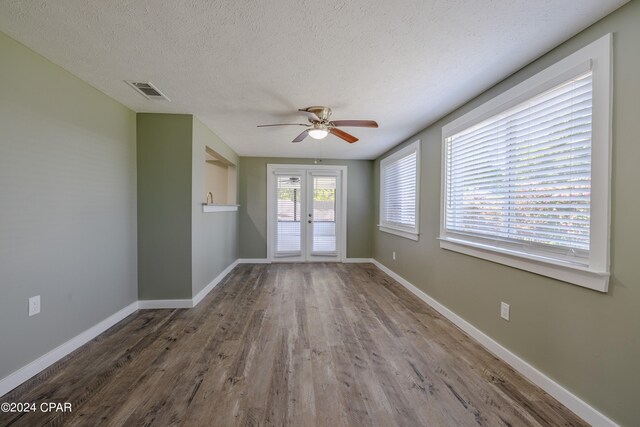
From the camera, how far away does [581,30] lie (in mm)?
1517

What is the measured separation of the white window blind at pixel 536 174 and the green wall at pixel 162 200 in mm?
3044

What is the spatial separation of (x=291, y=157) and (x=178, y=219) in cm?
286

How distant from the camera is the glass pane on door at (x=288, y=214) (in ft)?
18.1

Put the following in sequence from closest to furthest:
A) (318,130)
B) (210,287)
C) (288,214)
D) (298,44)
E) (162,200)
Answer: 1. (298,44)
2. (318,130)
3. (162,200)
4. (210,287)
5. (288,214)

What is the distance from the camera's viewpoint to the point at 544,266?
1712 mm

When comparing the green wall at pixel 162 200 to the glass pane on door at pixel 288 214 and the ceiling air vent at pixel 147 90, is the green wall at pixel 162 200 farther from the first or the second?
the glass pane on door at pixel 288 214

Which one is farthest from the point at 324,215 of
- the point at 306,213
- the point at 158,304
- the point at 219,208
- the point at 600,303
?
the point at 600,303

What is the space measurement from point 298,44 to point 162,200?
2306mm

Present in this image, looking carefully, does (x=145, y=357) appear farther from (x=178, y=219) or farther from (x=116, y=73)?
(x=116, y=73)

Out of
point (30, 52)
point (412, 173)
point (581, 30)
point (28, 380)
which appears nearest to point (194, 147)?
point (30, 52)

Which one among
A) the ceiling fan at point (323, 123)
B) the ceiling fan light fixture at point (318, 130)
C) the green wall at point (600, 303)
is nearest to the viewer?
the green wall at point (600, 303)

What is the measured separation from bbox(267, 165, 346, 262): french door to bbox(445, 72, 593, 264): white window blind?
126 inches

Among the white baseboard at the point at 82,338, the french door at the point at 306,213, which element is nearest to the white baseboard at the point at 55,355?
the white baseboard at the point at 82,338

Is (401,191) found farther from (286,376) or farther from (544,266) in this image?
(286,376)
